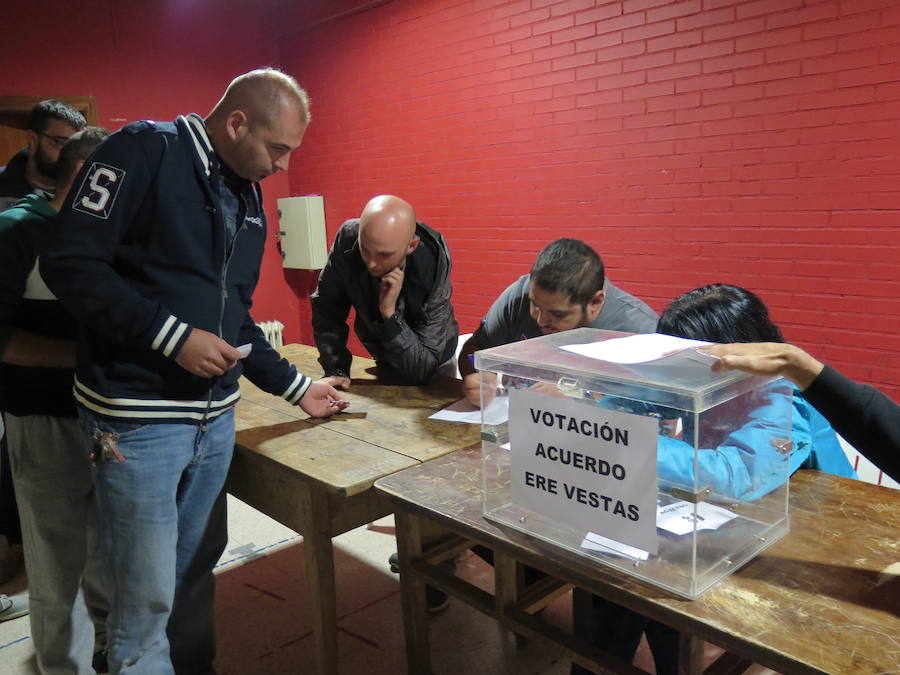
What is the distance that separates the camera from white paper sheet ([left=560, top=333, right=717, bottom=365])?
3.47 ft

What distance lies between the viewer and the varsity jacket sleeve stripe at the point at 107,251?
1.29 m

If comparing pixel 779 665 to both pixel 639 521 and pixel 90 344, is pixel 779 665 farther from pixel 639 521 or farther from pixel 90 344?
pixel 90 344

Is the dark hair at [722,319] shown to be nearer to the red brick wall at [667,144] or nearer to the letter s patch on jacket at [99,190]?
the letter s patch on jacket at [99,190]

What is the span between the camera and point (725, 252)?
3.25 m

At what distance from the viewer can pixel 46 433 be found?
1.68 meters

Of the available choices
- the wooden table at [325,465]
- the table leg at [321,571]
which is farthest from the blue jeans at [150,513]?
the table leg at [321,571]

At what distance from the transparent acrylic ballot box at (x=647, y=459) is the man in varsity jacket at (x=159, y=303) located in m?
0.64

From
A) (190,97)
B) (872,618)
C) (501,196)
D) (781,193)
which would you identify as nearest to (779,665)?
(872,618)

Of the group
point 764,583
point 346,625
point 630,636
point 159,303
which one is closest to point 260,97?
point 159,303

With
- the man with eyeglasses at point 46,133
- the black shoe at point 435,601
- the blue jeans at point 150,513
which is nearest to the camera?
the blue jeans at point 150,513

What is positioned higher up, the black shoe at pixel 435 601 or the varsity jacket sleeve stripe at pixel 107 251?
the varsity jacket sleeve stripe at pixel 107 251

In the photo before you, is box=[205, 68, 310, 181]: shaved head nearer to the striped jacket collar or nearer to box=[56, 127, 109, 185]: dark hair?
the striped jacket collar

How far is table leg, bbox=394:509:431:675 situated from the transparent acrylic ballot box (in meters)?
0.38

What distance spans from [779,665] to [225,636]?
191 centimetres
